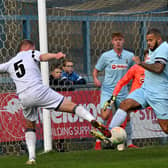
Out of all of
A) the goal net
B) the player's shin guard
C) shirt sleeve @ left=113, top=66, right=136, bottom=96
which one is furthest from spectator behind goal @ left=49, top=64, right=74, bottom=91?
the player's shin guard

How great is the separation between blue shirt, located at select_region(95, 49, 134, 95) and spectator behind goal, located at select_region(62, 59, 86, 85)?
688 millimetres

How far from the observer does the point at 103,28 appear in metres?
14.3

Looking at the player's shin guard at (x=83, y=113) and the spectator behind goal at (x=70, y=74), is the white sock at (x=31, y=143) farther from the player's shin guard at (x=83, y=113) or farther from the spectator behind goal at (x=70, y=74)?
the spectator behind goal at (x=70, y=74)

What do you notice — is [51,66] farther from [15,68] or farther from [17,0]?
[15,68]

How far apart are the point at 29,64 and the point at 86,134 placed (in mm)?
4205

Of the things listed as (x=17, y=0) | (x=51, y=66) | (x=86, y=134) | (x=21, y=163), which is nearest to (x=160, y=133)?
(x=86, y=134)

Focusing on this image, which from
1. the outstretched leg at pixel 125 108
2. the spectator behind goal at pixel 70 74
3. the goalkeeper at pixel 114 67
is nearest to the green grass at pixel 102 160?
the outstretched leg at pixel 125 108

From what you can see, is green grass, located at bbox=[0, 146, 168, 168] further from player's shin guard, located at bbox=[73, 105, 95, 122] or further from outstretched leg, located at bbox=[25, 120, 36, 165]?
player's shin guard, located at bbox=[73, 105, 95, 122]

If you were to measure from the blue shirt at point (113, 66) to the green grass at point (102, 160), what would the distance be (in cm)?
147

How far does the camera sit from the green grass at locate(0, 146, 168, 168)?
8.78 m

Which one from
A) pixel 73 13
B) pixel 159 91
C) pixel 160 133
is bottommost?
pixel 160 133

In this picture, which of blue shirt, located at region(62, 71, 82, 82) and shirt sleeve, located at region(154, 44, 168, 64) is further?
blue shirt, located at region(62, 71, 82, 82)

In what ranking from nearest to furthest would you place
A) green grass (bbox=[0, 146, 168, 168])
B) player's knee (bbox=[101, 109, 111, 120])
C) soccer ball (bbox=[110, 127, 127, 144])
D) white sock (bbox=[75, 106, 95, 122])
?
green grass (bbox=[0, 146, 168, 168]), white sock (bbox=[75, 106, 95, 122]), soccer ball (bbox=[110, 127, 127, 144]), player's knee (bbox=[101, 109, 111, 120])

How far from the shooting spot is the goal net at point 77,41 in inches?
483
